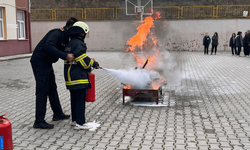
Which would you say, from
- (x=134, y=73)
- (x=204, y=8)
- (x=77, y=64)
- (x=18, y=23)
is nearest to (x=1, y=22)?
(x=18, y=23)

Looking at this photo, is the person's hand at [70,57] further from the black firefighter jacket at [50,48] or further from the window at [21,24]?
the window at [21,24]

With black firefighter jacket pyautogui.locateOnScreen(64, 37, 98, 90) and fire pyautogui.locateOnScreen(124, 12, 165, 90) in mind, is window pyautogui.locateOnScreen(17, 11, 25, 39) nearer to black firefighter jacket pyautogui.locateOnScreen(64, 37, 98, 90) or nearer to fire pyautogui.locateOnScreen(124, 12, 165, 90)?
fire pyautogui.locateOnScreen(124, 12, 165, 90)

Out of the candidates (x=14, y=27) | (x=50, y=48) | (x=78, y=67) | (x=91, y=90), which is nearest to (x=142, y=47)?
(x=91, y=90)

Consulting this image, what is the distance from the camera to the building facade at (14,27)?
60.6ft

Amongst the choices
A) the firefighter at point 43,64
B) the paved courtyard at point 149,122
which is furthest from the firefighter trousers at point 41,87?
the paved courtyard at point 149,122

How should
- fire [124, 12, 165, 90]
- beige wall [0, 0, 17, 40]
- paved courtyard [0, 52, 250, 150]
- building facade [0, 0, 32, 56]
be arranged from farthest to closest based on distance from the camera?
1. beige wall [0, 0, 17, 40]
2. building facade [0, 0, 32, 56]
3. fire [124, 12, 165, 90]
4. paved courtyard [0, 52, 250, 150]

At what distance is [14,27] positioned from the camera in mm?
19562

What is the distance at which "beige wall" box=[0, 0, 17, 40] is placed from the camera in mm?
18594

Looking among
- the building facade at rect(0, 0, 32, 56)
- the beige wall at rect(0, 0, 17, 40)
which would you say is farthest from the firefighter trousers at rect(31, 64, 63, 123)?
the beige wall at rect(0, 0, 17, 40)

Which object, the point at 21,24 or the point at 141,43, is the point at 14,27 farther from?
the point at 141,43

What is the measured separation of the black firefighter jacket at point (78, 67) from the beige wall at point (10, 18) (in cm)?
1570

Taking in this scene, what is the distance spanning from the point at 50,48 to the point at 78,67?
57 centimetres

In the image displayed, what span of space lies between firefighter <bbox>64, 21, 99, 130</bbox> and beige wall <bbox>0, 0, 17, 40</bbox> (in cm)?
1560

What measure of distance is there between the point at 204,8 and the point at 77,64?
1019 inches
